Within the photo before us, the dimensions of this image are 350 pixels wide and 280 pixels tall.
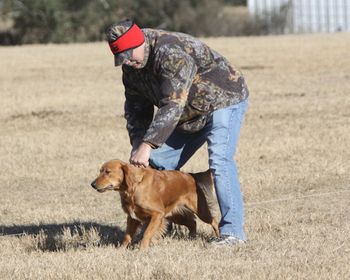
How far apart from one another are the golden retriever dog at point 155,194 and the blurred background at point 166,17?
126 feet

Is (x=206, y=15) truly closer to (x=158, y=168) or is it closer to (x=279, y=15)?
(x=279, y=15)

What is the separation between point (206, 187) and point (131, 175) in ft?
2.78

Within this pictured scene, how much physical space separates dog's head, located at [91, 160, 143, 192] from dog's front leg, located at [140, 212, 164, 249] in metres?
0.34

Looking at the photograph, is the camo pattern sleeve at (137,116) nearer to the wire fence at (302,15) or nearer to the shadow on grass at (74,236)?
the shadow on grass at (74,236)

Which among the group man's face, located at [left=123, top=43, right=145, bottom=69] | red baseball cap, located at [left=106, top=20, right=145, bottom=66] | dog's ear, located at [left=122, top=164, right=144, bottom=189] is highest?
red baseball cap, located at [left=106, top=20, right=145, bottom=66]

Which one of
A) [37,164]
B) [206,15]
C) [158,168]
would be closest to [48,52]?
[206,15]

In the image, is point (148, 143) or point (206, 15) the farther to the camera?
point (206, 15)

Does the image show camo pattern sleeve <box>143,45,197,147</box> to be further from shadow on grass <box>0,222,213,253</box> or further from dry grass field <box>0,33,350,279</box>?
shadow on grass <box>0,222,213,253</box>

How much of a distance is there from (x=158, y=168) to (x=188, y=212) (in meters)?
0.46

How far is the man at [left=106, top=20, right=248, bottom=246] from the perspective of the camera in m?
6.81

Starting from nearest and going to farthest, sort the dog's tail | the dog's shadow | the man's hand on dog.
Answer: the man's hand on dog, the dog's tail, the dog's shadow

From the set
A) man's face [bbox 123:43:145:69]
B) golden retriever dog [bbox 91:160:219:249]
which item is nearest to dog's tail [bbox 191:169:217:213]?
golden retriever dog [bbox 91:160:219:249]

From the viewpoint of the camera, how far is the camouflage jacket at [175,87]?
6824 mm

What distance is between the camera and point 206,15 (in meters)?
46.8
